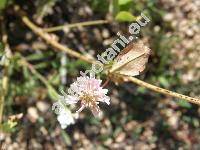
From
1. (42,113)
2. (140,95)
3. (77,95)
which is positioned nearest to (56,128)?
(42,113)

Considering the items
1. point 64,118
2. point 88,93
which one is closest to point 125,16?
point 64,118

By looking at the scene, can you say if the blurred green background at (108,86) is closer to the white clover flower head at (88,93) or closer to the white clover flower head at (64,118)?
the white clover flower head at (64,118)

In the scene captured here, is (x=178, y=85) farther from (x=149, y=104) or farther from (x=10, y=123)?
(x=10, y=123)

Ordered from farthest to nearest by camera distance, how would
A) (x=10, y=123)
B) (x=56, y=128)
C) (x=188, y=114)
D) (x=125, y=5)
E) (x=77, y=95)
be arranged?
(x=188, y=114), (x=56, y=128), (x=125, y=5), (x=10, y=123), (x=77, y=95)

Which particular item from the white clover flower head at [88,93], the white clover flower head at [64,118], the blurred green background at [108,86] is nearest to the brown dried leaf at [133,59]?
the white clover flower head at [88,93]

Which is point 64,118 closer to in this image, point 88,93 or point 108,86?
point 88,93

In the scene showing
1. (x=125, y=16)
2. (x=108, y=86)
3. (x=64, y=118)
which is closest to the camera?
(x=64, y=118)
